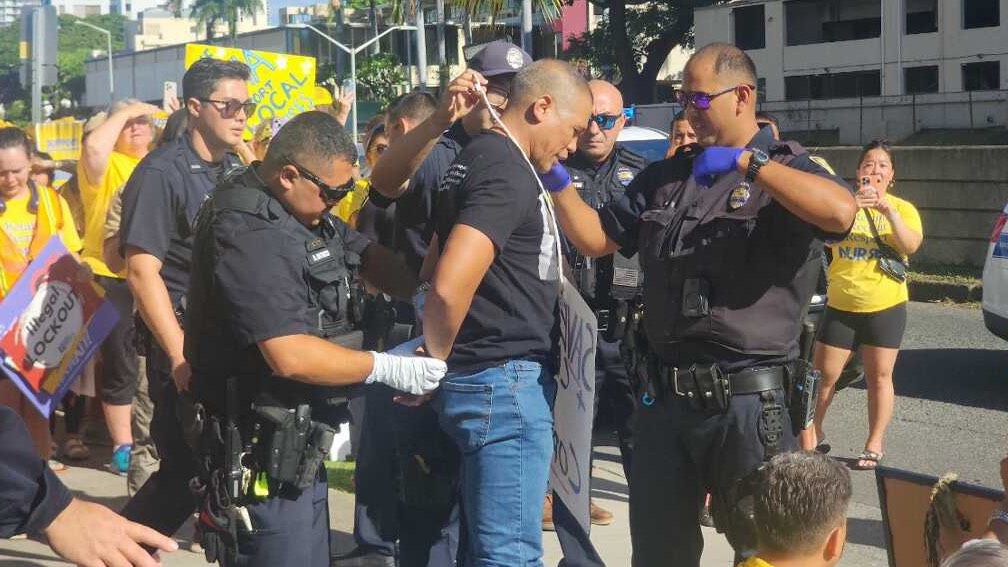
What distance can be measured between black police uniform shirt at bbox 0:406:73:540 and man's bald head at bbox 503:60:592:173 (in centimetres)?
191

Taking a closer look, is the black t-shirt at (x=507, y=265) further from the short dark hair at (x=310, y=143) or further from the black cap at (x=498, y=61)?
the black cap at (x=498, y=61)

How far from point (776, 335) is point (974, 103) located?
38.8 metres

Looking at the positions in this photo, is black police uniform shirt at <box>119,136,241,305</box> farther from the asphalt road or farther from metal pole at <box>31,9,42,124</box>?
metal pole at <box>31,9,42,124</box>

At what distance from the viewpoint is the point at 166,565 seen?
5480 millimetres

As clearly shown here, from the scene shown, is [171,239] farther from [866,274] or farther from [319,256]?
[866,274]

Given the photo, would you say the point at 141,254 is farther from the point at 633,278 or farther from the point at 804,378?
the point at 804,378

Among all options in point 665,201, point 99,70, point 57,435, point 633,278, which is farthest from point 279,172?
point 99,70

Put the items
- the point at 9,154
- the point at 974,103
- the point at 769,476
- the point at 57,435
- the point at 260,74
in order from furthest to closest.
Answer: the point at 974,103 → the point at 260,74 → the point at 57,435 → the point at 9,154 → the point at 769,476

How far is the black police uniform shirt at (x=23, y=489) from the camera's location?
2.43 m

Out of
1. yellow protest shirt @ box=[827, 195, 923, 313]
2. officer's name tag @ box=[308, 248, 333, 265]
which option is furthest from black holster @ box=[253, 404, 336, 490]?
yellow protest shirt @ box=[827, 195, 923, 313]

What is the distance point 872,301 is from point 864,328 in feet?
0.53

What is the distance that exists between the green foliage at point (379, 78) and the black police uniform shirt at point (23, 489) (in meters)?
70.0

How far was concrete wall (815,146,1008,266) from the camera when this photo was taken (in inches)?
587

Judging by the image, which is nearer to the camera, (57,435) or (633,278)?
(633,278)
